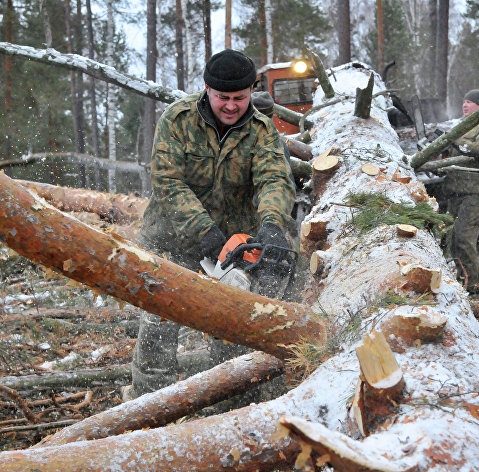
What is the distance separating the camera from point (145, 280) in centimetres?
216

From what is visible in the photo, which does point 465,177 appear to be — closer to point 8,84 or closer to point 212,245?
point 212,245

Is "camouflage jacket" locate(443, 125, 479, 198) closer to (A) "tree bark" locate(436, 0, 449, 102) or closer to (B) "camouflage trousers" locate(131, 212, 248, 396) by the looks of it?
(B) "camouflage trousers" locate(131, 212, 248, 396)

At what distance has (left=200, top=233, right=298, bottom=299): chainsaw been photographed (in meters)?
2.70

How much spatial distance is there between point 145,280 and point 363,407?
942 millimetres

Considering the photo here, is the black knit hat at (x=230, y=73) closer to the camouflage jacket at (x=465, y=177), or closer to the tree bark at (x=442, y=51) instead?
the camouflage jacket at (x=465, y=177)

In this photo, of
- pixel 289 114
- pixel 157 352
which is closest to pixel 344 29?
pixel 289 114

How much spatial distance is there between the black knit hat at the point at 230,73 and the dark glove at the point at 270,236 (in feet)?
3.07

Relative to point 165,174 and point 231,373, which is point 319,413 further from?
point 165,174

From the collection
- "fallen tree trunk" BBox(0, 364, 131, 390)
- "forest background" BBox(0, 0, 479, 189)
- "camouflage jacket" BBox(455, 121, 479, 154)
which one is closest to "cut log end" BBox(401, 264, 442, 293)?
"fallen tree trunk" BBox(0, 364, 131, 390)

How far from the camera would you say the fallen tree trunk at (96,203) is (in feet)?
23.2

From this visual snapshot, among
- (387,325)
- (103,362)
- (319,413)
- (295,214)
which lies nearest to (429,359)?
(387,325)

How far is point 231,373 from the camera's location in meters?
2.77

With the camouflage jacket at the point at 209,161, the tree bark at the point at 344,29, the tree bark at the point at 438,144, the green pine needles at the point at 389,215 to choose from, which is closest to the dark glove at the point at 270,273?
the camouflage jacket at the point at 209,161

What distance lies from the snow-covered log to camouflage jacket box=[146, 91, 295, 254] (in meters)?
0.80
